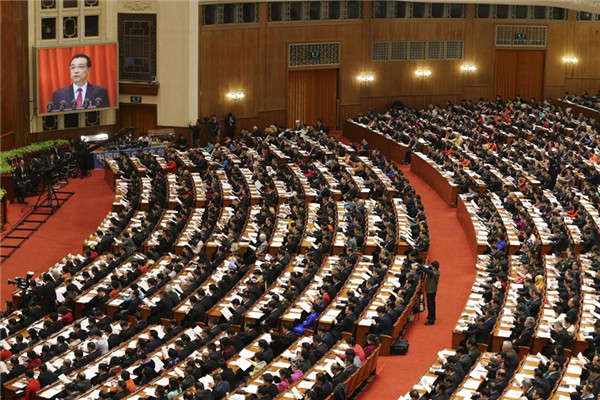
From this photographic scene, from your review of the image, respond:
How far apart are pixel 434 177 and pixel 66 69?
12.3 metres

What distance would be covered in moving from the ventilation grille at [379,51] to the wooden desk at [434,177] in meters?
8.68

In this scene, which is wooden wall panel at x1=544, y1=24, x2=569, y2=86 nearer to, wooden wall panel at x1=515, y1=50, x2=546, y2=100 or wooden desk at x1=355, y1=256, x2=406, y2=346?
wooden wall panel at x1=515, y1=50, x2=546, y2=100

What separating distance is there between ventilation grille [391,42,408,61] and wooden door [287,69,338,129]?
2.48 m

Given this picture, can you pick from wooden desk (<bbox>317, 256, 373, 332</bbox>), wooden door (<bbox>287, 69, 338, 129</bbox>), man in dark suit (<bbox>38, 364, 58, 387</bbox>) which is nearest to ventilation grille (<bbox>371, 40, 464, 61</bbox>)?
wooden door (<bbox>287, 69, 338, 129</bbox>)

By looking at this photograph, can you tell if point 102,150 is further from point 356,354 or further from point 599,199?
point 356,354

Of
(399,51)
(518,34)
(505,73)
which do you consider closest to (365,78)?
(399,51)

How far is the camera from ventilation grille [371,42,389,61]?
4131cm

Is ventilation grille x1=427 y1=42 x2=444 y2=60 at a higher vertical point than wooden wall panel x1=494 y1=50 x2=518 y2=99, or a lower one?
higher

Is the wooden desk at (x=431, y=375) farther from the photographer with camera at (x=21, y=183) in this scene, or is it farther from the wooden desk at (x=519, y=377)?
the photographer with camera at (x=21, y=183)

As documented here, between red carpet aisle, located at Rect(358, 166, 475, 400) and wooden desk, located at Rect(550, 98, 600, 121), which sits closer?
red carpet aisle, located at Rect(358, 166, 475, 400)

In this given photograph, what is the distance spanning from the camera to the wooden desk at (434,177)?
29391mm

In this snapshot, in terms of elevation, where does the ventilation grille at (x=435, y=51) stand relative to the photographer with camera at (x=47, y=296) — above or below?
above

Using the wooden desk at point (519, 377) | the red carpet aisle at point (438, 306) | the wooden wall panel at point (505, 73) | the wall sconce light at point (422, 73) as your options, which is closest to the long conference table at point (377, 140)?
the red carpet aisle at point (438, 306)

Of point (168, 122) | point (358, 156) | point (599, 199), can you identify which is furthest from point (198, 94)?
point (599, 199)
